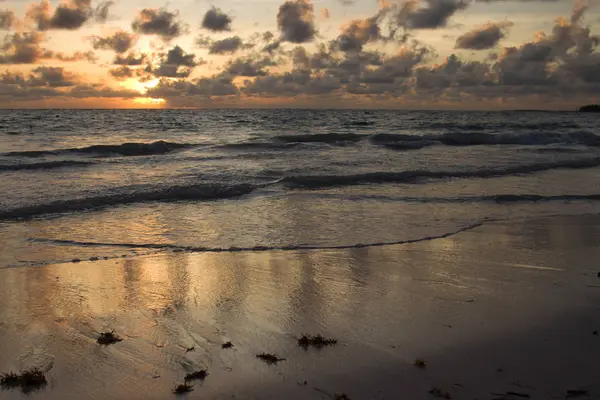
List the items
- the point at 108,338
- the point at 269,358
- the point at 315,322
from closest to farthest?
1. the point at 269,358
2. the point at 108,338
3. the point at 315,322

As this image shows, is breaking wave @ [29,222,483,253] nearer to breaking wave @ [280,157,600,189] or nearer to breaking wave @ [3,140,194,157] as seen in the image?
breaking wave @ [280,157,600,189]

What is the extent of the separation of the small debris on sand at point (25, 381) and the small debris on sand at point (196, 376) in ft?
4.13

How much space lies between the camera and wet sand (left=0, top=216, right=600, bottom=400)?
184 inches

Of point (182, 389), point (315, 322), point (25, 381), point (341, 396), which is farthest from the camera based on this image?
point (315, 322)

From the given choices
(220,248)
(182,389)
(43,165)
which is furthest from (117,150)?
(182,389)

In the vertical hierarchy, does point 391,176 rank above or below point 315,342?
above

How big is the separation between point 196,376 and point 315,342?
4.25 ft

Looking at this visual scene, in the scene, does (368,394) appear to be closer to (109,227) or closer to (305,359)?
(305,359)

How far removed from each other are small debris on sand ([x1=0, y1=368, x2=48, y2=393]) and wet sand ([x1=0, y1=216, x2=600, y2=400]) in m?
0.09

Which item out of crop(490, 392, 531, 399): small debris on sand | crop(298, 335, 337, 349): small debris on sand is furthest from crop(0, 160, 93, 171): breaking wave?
crop(490, 392, 531, 399): small debris on sand

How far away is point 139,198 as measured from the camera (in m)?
14.8

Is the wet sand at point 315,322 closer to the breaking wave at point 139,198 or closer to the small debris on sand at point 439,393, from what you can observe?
the small debris on sand at point 439,393

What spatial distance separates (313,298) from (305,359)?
70.1 inches

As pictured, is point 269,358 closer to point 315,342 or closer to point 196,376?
point 315,342
